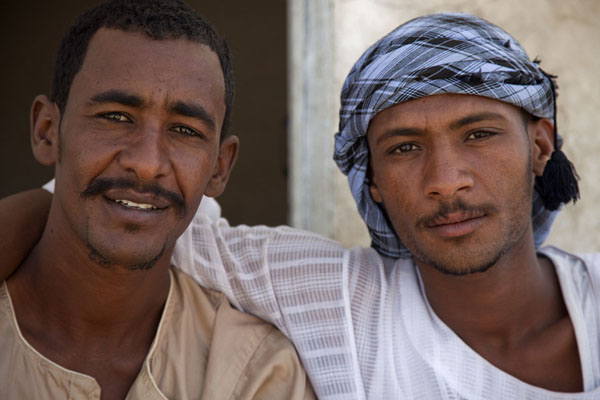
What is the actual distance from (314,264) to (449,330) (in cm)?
49

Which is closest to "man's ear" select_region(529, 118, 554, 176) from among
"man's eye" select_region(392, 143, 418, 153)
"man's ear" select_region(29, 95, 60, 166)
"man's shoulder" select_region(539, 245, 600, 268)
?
"man's shoulder" select_region(539, 245, 600, 268)

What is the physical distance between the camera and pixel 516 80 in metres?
2.14

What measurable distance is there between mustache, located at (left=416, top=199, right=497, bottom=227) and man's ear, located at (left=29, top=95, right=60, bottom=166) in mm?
1151

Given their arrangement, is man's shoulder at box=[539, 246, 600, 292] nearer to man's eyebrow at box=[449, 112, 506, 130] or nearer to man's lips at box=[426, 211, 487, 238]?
man's lips at box=[426, 211, 487, 238]

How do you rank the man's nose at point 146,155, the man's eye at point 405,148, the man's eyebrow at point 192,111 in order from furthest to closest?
the man's eye at point 405,148, the man's eyebrow at point 192,111, the man's nose at point 146,155

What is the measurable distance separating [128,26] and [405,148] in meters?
0.94

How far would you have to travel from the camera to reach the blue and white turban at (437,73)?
6.86 ft

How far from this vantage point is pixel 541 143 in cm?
232

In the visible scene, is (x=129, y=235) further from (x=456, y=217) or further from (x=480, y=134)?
(x=480, y=134)

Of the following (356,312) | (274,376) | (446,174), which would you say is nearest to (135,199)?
(274,376)

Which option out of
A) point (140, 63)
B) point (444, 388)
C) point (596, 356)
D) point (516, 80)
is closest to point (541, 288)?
point (596, 356)

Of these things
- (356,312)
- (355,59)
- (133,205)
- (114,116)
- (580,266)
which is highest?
(355,59)

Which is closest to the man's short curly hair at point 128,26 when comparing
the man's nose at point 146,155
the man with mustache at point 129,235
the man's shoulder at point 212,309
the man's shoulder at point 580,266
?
the man with mustache at point 129,235

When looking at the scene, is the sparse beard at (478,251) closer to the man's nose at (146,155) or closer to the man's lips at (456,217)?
the man's lips at (456,217)
